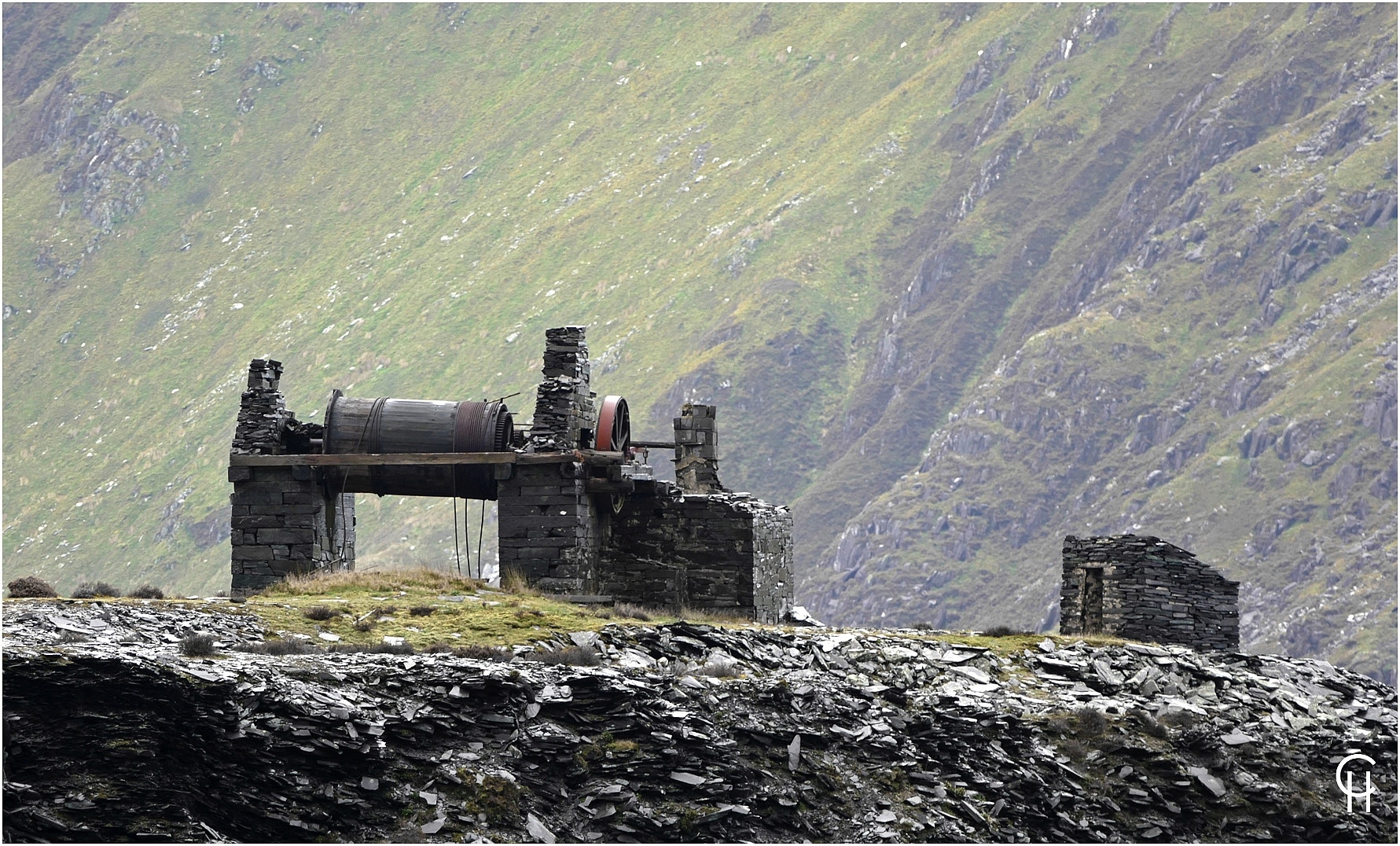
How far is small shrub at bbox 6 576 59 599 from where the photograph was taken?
39.3 metres

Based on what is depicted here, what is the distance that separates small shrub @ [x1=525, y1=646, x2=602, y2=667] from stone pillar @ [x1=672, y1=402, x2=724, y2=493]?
14.9 meters

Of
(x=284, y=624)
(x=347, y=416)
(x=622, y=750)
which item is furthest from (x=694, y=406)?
(x=622, y=750)

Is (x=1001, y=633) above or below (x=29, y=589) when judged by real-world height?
below

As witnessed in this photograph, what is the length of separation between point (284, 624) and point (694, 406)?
1596cm

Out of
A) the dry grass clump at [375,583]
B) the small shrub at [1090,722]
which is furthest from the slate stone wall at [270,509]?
the small shrub at [1090,722]

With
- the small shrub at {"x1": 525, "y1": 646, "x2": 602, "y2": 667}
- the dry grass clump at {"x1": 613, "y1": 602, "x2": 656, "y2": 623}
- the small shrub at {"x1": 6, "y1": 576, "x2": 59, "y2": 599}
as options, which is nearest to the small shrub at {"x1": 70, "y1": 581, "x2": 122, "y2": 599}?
the small shrub at {"x1": 6, "y1": 576, "x2": 59, "y2": 599}

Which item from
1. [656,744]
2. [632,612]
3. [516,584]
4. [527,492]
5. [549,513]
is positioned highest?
[527,492]

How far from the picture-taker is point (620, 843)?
29.7m

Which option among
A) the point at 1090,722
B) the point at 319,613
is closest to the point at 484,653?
the point at 319,613

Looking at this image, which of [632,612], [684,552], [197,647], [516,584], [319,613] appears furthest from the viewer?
[684,552]

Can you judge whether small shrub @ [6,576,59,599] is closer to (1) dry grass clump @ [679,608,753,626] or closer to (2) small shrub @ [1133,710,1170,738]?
(1) dry grass clump @ [679,608,753,626]

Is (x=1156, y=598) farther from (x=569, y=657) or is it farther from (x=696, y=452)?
(x=569, y=657)

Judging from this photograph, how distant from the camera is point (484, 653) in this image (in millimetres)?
33469

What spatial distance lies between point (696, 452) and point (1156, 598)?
407 inches
